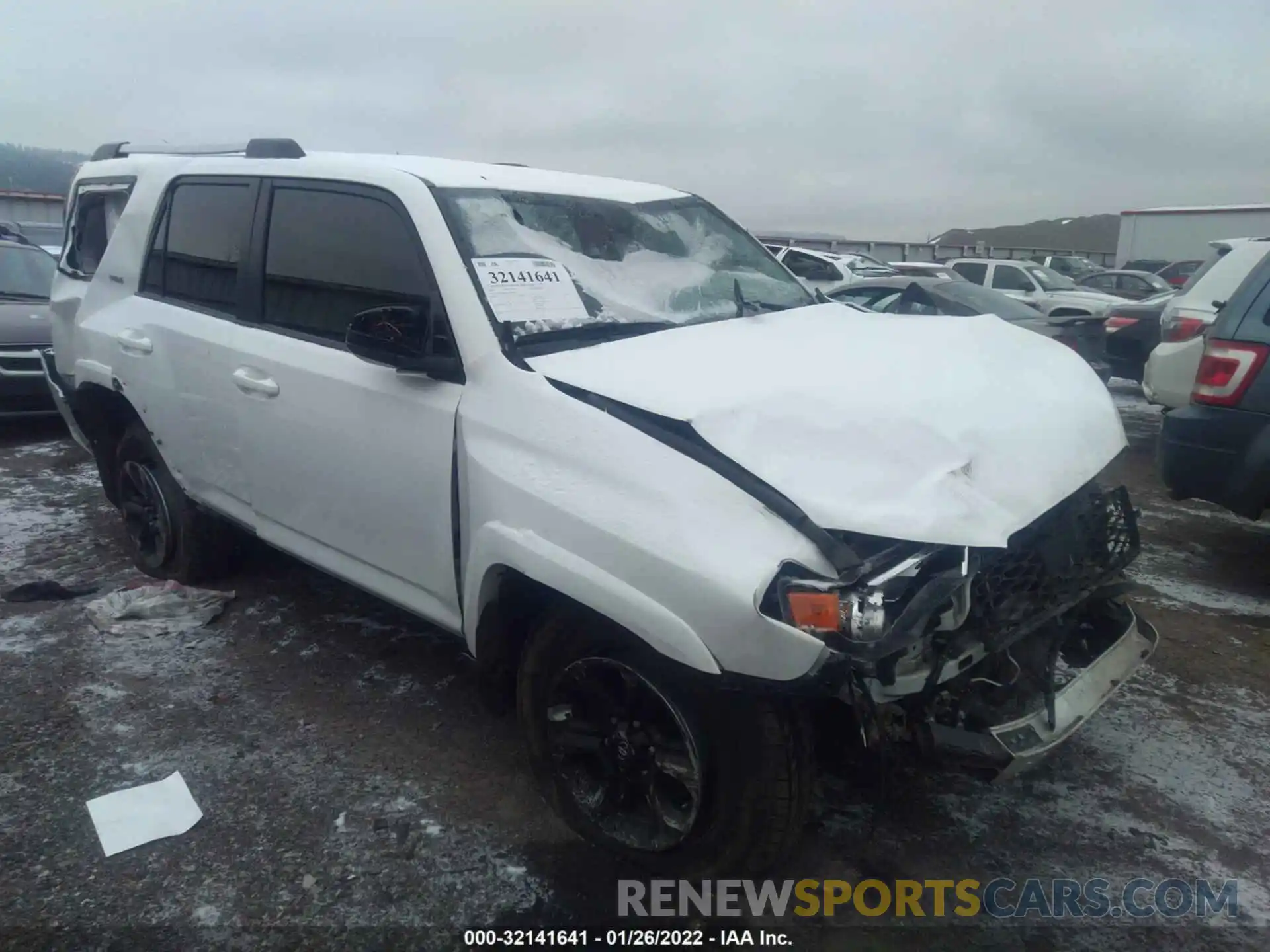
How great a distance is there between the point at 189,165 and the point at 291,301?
46.1 inches

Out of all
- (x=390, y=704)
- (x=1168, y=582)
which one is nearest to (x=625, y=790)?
(x=390, y=704)

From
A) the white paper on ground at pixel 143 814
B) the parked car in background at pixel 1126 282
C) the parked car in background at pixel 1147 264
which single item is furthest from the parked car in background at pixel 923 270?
the white paper on ground at pixel 143 814

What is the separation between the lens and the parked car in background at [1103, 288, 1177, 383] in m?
10.1

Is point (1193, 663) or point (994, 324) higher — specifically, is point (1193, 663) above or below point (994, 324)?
below

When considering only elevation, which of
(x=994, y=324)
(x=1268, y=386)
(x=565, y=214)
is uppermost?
(x=565, y=214)

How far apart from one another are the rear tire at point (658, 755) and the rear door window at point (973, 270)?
51.1ft

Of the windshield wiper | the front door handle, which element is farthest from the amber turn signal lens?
the front door handle

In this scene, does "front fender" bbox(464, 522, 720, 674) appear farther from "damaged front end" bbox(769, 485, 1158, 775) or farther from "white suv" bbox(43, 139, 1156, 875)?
"damaged front end" bbox(769, 485, 1158, 775)

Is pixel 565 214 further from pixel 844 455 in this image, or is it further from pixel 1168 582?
pixel 1168 582

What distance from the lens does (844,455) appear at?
92.2 inches

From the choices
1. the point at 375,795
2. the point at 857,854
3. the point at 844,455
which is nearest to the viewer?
the point at 844,455

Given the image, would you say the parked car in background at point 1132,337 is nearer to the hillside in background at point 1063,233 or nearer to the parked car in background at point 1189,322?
the parked car in background at point 1189,322

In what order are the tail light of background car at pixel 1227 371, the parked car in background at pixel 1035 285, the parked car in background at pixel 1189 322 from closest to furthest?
the tail light of background car at pixel 1227 371 < the parked car in background at pixel 1189 322 < the parked car in background at pixel 1035 285

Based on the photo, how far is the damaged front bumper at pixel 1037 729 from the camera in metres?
2.32
